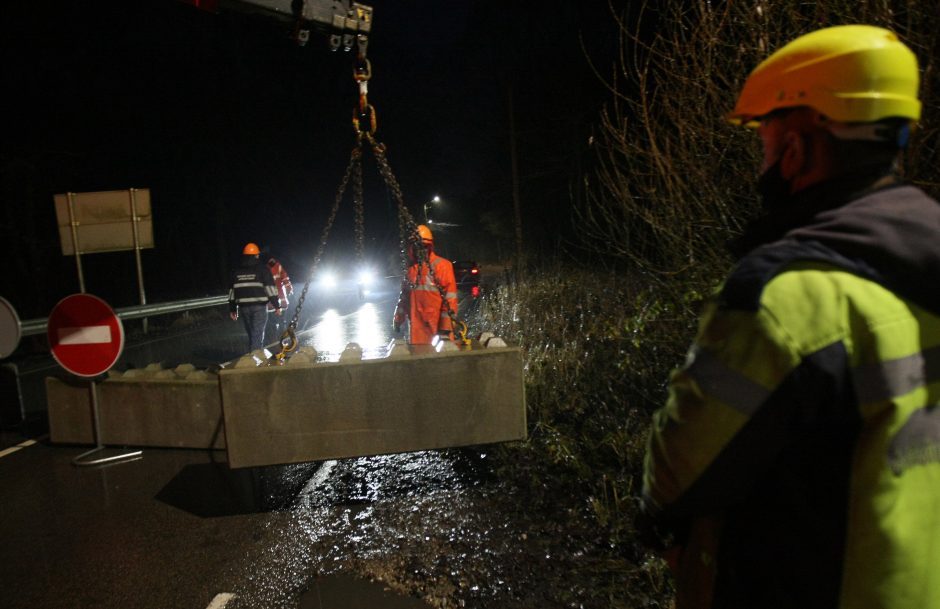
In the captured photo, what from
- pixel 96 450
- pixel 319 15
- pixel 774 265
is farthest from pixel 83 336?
pixel 774 265

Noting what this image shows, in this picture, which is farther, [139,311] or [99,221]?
[139,311]

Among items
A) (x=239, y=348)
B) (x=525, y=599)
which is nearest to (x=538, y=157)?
(x=239, y=348)

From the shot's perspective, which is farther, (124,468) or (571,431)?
(124,468)

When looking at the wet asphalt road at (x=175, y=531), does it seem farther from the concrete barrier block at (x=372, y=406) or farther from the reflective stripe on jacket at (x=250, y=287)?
the reflective stripe on jacket at (x=250, y=287)

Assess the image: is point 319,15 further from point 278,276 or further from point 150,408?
point 278,276

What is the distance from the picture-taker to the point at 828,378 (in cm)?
107

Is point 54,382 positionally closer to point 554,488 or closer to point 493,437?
point 493,437

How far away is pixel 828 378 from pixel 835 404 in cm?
6

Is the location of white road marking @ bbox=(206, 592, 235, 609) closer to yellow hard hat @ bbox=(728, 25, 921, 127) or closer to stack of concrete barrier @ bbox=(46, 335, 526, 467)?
stack of concrete barrier @ bbox=(46, 335, 526, 467)

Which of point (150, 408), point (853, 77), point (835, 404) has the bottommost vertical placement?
point (150, 408)

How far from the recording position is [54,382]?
19.4 feet

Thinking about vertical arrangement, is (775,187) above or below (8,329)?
above

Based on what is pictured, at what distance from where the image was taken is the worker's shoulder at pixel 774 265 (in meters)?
1.09

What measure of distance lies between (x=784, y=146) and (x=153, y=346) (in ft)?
46.8
